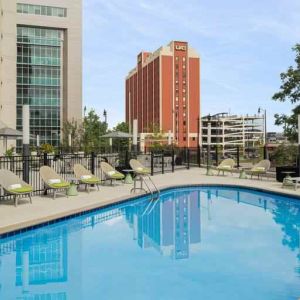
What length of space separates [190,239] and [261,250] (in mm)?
1583

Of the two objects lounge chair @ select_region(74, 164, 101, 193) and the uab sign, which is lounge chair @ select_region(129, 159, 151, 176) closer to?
lounge chair @ select_region(74, 164, 101, 193)

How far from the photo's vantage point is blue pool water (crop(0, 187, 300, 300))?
5.76m

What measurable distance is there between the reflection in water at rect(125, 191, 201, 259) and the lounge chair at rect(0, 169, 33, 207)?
287 cm

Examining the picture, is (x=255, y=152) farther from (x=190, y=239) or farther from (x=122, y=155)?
(x=190, y=239)

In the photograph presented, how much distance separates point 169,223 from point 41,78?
50.0 meters

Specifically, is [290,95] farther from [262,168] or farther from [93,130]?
[93,130]

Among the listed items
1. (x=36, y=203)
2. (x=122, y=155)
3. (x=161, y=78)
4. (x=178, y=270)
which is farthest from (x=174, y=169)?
(x=161, y=78)

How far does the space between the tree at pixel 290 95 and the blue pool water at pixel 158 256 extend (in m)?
6.53

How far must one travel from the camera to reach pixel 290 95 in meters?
17.9

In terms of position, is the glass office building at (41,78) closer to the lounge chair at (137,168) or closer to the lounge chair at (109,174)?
the lounge chair at (137,168)

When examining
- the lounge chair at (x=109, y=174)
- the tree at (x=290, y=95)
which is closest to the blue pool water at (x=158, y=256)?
the lounge chair at (x=109, y=174)

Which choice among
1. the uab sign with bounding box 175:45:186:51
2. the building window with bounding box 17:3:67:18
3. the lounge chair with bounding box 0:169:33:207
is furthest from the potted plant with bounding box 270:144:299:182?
the uab sign with bounding box 175:45:186:51

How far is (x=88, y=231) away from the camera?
370 inches

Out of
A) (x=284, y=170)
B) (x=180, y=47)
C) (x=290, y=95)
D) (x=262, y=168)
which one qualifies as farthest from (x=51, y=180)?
(x=180, y=47)
